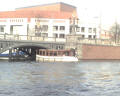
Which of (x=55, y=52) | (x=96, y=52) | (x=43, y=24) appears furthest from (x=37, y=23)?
(x=55, y=52)

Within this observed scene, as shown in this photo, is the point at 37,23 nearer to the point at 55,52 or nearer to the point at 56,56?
the point at 55,52

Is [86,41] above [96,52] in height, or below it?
above

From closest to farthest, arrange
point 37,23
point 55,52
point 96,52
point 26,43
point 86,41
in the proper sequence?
point 26,43
point 55,52
point 86,41
point 96,52
point 37,23

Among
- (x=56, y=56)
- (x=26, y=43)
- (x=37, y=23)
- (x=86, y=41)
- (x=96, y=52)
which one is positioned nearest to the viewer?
(x=26, y=43)

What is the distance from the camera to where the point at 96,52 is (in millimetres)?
104500

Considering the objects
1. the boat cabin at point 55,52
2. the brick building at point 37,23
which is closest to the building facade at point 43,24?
the brick building at point 37,23

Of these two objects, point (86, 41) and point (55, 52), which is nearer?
point (55, 52)

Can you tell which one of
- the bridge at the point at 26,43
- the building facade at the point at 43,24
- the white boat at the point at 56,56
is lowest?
the white boat at the point at 56,56

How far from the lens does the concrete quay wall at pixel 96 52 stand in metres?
101

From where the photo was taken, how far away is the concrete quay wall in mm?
100562

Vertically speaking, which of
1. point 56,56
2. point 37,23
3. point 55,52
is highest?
point 37,23

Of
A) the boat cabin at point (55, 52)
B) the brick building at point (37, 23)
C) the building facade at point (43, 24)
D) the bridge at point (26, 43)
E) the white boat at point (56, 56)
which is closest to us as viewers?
the bridge at point (26, 43)

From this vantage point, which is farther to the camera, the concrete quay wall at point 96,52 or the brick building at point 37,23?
the brick building at point 37,23

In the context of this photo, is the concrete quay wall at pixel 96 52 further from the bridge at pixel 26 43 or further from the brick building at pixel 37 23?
the brick building at pixel 37 23
